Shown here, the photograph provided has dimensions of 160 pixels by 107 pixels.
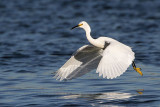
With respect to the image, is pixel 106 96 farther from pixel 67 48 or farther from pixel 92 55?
pixel 67 48

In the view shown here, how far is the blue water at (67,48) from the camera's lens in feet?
32.0

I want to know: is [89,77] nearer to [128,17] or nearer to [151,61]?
[151,61]

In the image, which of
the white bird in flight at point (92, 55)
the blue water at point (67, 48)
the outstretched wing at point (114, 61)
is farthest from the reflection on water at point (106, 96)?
the outstretched wing at point (114, 61)

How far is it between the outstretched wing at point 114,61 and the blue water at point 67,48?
0.79 meters

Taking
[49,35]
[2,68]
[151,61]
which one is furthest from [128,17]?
[2,68]

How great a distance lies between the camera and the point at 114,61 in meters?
9.01

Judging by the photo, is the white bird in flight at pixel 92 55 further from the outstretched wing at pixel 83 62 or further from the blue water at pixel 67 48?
the blue water at pixel 67 48

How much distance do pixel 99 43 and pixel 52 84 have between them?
5.79 ft

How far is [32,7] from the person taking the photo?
1192 inches

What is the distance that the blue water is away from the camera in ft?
32.0

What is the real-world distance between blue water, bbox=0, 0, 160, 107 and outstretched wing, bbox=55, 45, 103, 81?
1.22ft

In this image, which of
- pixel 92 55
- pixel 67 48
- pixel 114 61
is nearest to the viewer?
pixel 114 61

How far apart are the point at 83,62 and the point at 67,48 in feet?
20.0

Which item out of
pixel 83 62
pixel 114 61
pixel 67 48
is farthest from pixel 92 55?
pixel 67 48
